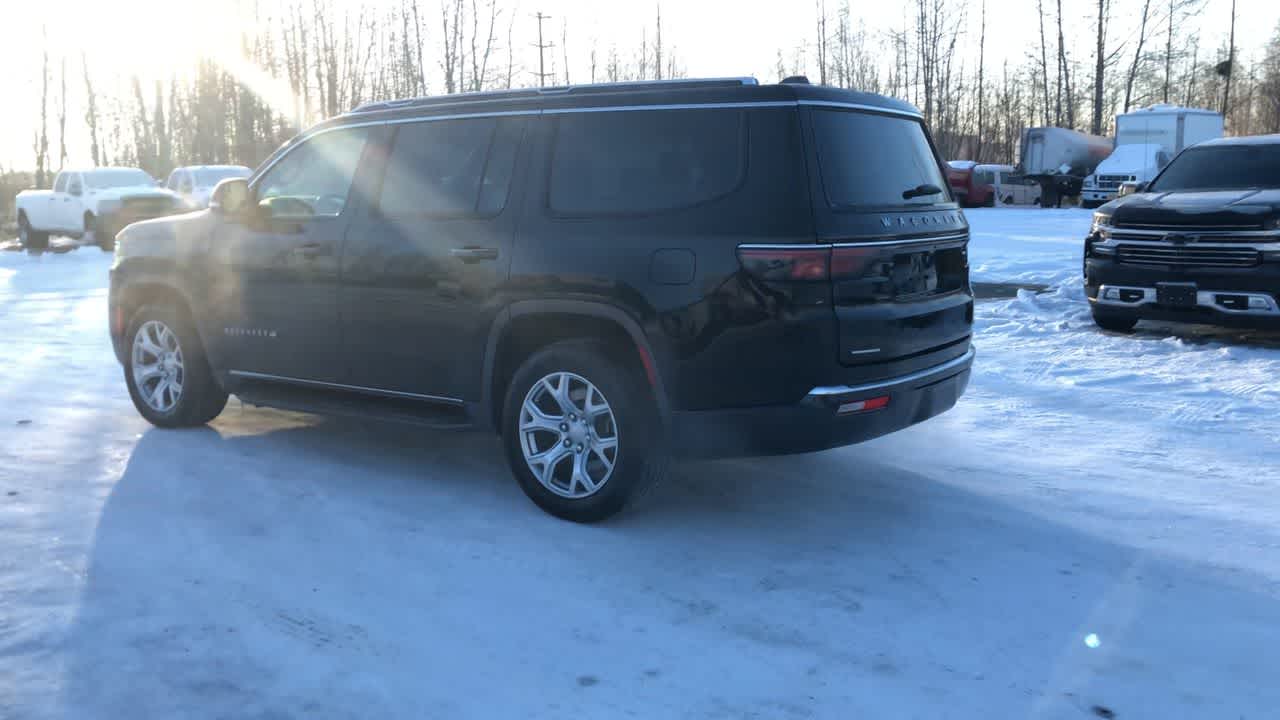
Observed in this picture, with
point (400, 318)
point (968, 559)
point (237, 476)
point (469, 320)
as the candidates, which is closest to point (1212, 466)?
point (968, 559)

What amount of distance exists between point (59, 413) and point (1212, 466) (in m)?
7.01

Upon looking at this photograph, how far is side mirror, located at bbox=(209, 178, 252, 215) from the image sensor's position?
6168mm

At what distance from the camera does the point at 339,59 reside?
51812 mm

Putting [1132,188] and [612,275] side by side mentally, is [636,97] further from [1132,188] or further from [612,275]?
[1132,188]

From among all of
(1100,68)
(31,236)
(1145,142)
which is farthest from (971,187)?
(31,236)

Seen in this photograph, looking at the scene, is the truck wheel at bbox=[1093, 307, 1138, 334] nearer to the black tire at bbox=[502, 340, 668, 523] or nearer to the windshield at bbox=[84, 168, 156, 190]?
the black tire at bbox=[502, 340, 668, 523]

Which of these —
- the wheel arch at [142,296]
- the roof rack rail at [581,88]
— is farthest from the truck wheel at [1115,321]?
the wheel arch at [142,296]

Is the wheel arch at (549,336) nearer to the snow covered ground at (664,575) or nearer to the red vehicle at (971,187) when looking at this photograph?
the snow covered ground at (664,575)

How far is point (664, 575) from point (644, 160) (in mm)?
1789

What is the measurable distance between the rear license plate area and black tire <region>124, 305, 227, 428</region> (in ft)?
24.5

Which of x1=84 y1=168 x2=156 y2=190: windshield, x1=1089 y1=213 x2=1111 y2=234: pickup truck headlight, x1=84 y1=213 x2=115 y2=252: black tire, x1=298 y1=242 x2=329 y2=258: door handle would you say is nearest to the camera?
x1=298 y1=242 x2=329 y2=258: door handle

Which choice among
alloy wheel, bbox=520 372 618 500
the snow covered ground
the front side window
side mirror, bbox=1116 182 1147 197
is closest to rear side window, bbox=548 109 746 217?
alloy wheel, bbox=520 372 618 500

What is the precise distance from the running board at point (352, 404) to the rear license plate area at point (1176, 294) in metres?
6.65

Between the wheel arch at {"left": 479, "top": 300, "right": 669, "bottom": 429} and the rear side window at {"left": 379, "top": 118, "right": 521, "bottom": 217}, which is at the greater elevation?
the rear side window at {"left": 379, "top": 118, "right": 521, "bottom": 217}
